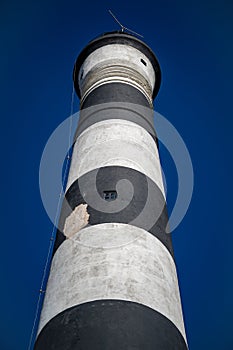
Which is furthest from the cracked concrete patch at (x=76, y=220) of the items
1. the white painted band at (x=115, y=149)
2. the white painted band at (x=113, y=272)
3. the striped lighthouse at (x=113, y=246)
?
the white painted band at (x=115, y=149)

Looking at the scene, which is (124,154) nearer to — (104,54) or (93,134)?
(93,134)

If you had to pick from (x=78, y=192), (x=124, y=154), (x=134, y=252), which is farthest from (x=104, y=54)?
(x=134, y=252)

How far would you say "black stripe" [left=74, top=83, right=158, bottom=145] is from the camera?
321 inches

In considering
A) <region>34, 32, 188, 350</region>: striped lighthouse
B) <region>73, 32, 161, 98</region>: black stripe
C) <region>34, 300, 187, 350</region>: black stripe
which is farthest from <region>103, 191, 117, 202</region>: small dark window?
<region>73, 32, 161, 98</region>: black stripe

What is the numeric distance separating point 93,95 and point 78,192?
3.26 meters

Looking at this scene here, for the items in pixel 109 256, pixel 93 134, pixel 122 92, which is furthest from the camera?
pixel 122 92

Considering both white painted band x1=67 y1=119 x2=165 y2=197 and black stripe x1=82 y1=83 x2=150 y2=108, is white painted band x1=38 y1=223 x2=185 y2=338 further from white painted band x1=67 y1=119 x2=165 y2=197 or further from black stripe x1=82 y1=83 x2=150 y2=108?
black stripe x1=82 y1=83 x2=150 y2=108

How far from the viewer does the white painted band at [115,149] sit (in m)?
6.90

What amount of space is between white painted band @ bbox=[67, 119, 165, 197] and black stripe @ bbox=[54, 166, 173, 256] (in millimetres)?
206

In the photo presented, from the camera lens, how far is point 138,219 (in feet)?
19.4

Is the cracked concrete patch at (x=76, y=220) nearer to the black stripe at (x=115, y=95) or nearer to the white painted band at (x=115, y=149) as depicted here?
the white painted band at (x=115, y=149)

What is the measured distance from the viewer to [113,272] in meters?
5.03

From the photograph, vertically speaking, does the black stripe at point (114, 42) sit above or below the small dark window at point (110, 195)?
above

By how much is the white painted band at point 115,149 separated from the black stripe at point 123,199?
21 cm
